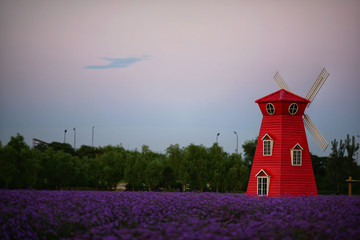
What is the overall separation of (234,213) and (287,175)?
14.1 m

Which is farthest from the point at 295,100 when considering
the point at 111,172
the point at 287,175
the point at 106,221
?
the point at 111,172

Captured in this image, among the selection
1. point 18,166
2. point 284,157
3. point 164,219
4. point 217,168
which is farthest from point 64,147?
point 164,219

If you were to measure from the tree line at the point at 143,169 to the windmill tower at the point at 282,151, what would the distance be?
17384 millimetres

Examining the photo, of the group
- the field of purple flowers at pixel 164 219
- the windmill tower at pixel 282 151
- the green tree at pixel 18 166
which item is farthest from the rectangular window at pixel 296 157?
the green tree at pixel 18 166

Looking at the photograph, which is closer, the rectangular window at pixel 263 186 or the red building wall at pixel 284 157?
the red building wall at pixel 284 157

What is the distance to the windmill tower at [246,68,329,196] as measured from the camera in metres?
28.4

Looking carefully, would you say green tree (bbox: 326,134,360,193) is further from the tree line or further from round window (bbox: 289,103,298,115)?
round window (bbox: 289,103,298,115)

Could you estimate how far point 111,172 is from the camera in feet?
169

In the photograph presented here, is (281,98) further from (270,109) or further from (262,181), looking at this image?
(262,181)

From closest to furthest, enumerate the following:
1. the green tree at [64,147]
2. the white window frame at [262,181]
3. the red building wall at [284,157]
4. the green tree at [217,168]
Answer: the red building wall at [284,157] → the white window frame at [262,181] → the green tree at [217,168] → the green tree at [64,147]

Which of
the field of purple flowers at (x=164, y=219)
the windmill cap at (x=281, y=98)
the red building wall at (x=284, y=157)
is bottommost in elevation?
the field of purple flowers at (x=164, y=219)

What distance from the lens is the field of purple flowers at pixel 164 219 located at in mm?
10711

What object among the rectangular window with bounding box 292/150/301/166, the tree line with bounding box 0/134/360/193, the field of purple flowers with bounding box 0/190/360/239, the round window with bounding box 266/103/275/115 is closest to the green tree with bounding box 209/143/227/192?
the tree line with bounding box 0/134/360/193

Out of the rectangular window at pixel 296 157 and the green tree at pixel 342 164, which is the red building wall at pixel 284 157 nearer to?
the rectangular window at pixel 296 157
